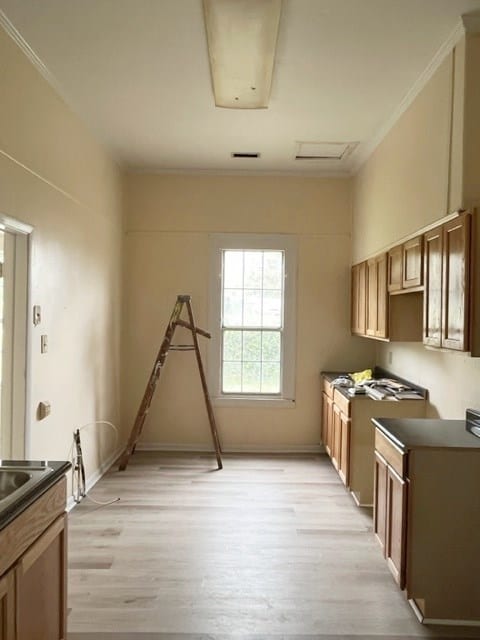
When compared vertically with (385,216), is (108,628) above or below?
below

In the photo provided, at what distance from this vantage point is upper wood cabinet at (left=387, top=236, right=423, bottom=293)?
3.11 m

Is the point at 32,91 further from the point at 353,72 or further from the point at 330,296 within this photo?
the point at 330,296

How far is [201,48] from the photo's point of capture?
284 cm

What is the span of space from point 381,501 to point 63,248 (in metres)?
2.68

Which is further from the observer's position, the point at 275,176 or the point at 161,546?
the point at 275,176

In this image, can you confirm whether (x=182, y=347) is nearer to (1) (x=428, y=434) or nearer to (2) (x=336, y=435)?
(2) (x=336, y=435)

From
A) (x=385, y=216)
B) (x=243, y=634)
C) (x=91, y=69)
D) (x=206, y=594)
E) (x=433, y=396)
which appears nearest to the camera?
(x=243, y=634)

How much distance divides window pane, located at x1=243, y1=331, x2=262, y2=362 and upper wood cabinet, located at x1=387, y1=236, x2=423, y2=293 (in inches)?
Answer: 74.3

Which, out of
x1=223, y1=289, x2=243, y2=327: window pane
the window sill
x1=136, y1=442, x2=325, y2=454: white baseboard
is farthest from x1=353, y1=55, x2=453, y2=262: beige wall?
x1=136, y1=442, x2=325, y2=454: white baseboard

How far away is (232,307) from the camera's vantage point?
5.37m

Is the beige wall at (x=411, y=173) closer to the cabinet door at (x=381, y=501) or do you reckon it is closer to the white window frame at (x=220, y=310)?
the white window frame at (x=220, y=310)

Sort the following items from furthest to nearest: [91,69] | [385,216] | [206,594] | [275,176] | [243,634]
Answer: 1. [275,176]
2. [385,216]
3. [91,69]
4. [206,594]
5. [243,634]

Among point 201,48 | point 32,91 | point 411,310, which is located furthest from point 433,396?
point 32,91

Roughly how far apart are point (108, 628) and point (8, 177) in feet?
7.70
